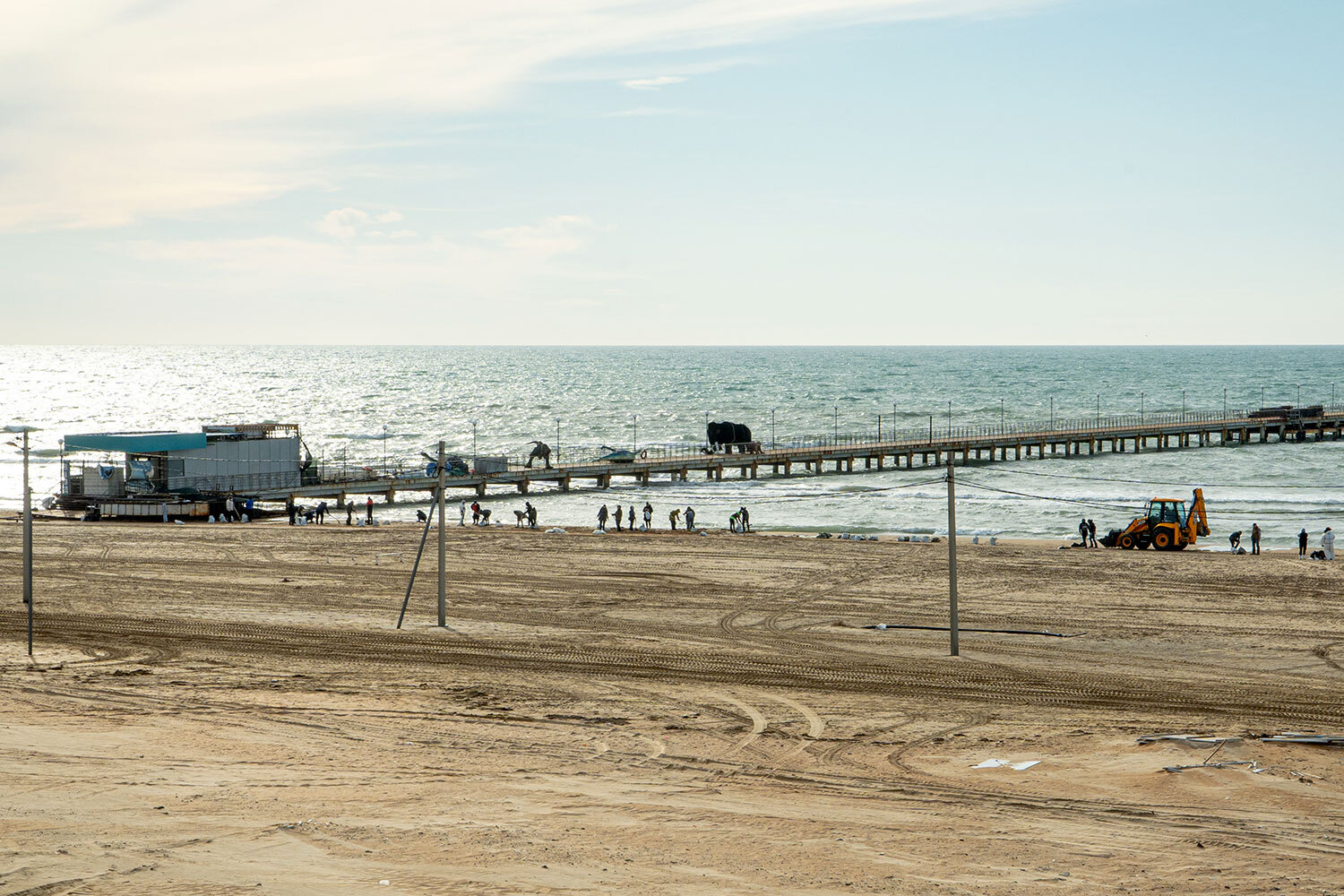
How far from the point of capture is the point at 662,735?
54.7 ft

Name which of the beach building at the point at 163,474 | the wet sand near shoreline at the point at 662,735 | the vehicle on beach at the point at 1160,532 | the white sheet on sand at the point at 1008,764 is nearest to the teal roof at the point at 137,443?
the beach building at the point at 163,474

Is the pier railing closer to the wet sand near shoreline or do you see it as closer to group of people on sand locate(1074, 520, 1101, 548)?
group of people on sand locate(1074, 520, 1101, 548)

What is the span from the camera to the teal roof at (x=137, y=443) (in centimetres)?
5081

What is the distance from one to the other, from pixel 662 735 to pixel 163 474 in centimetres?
4221

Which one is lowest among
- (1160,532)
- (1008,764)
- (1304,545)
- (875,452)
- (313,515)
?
(1008,764)

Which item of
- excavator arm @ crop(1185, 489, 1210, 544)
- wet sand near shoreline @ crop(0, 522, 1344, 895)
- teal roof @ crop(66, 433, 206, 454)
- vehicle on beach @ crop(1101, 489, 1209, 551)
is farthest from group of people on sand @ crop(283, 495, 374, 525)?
excavator arm @ crop(1185, 489, 1210, 544)

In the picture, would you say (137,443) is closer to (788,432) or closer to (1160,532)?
(1160,532)

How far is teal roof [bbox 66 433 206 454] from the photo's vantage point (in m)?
50.8

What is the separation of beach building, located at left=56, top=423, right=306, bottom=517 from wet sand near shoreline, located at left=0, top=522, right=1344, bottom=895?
17.8m

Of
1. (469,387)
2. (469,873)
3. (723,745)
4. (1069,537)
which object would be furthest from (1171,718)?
(469,387)

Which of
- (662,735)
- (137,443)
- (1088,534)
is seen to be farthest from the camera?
(137,443)

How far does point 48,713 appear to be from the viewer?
1730 centimetres

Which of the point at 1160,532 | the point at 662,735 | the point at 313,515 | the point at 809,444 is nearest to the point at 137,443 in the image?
the point at 313,515

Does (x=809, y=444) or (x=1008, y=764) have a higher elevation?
(x=809, y=444)
